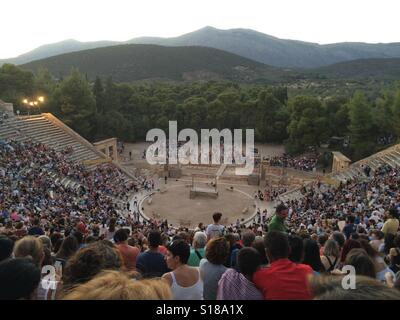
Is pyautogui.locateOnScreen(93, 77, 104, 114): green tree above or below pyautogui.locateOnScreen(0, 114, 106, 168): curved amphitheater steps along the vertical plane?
above

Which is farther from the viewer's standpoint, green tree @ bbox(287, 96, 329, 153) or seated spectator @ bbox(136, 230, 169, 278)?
green tree @ bbox(287, 96, 329, 153)

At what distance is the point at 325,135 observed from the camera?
38.5 m

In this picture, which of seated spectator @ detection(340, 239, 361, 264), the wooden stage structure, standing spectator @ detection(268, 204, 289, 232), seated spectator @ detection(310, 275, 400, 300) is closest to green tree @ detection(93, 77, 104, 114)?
the wooden stage structure

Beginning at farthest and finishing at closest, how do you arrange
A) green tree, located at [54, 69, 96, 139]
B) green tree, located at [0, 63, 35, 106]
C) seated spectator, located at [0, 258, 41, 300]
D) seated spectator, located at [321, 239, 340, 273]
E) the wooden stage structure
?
green tree, located at [0, 63, 35, 106] → green tree, located at [54, 69, 96, 139] → the wooden stage structure → seated spectator, located at [321, 239, 340, 273] → seated spectator, located at [0, 258, 41, 300]

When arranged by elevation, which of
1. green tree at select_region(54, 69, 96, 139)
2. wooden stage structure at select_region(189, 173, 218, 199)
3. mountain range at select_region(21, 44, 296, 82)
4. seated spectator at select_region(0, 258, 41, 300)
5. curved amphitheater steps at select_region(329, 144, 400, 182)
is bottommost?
wooden stage structure at select_region(189, 173, 218, 199)

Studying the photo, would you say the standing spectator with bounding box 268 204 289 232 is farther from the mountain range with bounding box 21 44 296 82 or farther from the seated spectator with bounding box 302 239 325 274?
the mountain range with bounding box 21 44 296 82

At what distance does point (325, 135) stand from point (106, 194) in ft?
77.7

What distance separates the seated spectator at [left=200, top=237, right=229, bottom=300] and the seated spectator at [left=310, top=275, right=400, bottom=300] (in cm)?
222

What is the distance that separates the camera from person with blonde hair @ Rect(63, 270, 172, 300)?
180 centimetres

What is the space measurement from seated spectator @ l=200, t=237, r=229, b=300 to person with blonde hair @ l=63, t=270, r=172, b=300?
2335 millimetres

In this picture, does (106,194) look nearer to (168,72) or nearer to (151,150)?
(151,150)

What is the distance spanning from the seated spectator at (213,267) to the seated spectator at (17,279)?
76.5 inches

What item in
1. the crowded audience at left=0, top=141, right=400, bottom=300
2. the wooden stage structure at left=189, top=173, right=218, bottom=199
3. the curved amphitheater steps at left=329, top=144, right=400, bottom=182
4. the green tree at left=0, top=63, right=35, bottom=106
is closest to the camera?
the crowded audience at left=0, top=141, right=400, bottom=300

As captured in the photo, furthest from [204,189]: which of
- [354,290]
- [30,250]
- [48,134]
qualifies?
[354,290]
